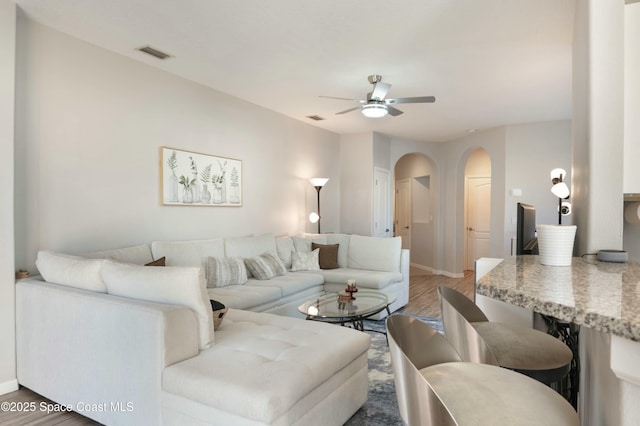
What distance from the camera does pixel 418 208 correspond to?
28.1ft

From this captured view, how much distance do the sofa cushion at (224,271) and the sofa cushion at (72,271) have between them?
1334 mm

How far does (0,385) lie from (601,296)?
11.0ft

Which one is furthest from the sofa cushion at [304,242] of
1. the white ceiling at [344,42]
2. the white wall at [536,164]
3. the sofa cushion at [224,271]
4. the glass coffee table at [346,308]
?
the white wall at [536,164]

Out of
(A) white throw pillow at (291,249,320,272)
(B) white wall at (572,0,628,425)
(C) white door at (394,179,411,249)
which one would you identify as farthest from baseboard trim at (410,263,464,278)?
(B) white wall at (572,0,628,425)

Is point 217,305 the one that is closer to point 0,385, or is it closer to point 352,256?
point 0,385

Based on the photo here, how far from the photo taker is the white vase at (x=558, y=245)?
1.32 metres

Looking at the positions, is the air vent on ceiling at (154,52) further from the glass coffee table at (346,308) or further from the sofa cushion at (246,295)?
the glass coffee table at (346,308)

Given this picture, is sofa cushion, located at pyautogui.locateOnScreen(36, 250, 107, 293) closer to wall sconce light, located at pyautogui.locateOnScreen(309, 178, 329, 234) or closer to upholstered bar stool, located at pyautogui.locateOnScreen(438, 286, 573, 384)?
upholstered bar stool, located at pyautogui.locateOnScreen(438, 286, 573, 384)

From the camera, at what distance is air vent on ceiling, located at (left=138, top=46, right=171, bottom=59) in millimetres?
3254

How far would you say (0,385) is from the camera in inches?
99.1

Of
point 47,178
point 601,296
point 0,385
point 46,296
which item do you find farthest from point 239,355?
point 47,178

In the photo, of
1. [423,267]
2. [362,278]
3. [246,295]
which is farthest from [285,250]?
[423,267]

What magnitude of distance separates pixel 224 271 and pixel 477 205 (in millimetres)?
6339

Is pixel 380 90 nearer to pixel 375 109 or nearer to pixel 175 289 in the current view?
pixel 375 109
